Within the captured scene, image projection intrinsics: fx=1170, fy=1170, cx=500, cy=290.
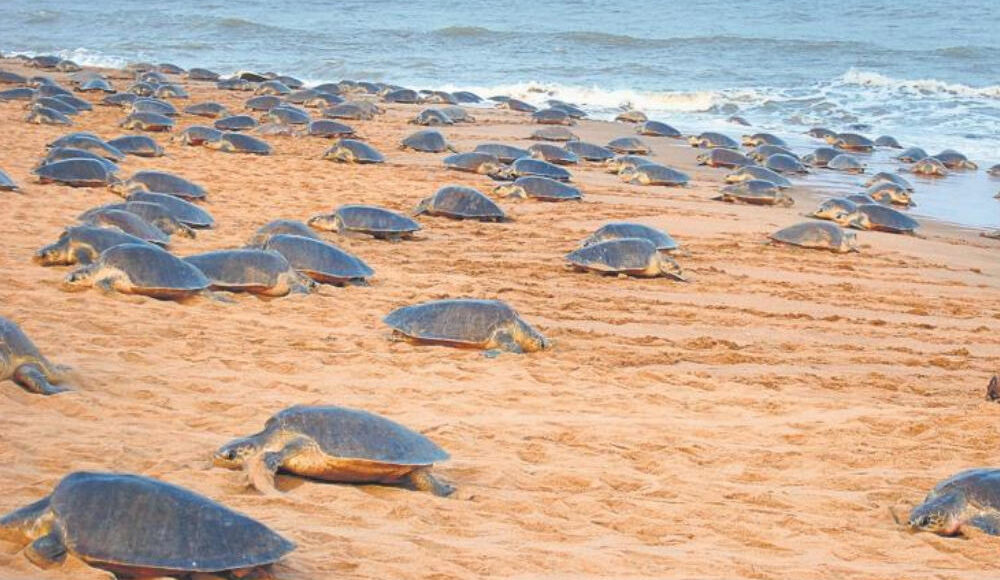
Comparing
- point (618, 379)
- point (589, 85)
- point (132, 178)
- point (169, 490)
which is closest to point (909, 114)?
point (589, 85)

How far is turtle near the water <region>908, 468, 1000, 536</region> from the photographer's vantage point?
14.6 feet

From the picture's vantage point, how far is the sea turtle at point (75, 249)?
734 centimetres

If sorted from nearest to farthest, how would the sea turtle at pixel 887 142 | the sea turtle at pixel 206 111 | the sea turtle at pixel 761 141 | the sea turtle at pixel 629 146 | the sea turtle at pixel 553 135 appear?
Answer: the sea turtle at pixel 629 146, the sea turtle at pixel 553 135, the sea turtle at pixel 206 111, the sea turtle at pixel 761 141, the sea turtle at pixel 887 142

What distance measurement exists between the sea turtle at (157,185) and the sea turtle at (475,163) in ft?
13.1

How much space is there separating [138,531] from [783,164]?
43.5ft

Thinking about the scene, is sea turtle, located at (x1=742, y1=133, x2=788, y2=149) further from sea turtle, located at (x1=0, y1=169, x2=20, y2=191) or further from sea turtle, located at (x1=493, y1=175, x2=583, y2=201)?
sea turtle, located at (x1=0, y1=169, x2=20, y2=191)

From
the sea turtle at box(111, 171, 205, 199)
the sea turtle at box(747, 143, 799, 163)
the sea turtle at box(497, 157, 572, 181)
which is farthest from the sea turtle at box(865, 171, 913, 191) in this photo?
the sea turtle at box(111, 171, 205, 199)

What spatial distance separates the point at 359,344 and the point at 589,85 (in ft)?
67.7

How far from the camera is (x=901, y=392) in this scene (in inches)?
255

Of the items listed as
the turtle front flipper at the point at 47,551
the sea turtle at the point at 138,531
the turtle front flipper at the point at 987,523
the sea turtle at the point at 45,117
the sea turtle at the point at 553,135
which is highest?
the sea turtle at the point at 138,531

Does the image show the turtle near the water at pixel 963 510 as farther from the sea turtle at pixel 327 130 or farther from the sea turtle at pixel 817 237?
the sea turtle at pixel 327 130

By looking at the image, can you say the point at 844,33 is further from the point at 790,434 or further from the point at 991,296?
the point at 790,434

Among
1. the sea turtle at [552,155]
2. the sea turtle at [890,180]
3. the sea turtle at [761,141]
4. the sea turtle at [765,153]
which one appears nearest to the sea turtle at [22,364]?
the sea turtle at [552,155]

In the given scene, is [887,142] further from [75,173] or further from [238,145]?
[75,173]
